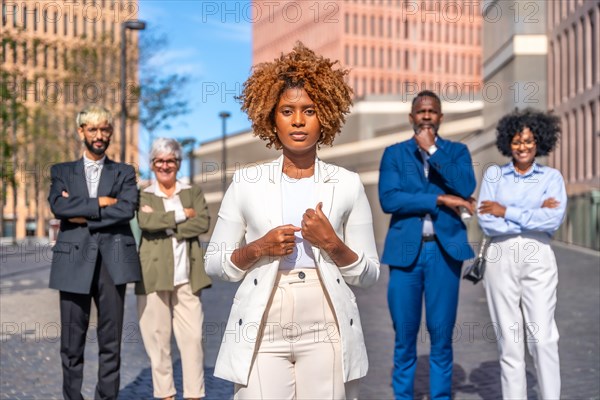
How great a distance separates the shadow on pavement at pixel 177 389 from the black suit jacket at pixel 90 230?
1434 millimetres

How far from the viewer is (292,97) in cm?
357

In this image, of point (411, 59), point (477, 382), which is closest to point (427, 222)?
point (477, 382)

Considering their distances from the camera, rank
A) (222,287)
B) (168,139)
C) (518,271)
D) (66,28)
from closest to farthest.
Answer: (518,271) < (168,139) < (222,287) < (66,28)

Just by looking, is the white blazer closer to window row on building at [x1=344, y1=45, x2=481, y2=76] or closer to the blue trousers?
the blue trousers

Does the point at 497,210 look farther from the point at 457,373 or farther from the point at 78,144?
the point at 78,144

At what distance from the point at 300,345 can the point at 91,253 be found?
2967mm

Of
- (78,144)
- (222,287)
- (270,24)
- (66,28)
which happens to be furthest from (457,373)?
(270,24)

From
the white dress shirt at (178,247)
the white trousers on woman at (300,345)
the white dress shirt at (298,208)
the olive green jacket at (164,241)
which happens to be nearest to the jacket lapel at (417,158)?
the olive green jacket at (164,241)

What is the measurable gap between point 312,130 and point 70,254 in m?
3.02

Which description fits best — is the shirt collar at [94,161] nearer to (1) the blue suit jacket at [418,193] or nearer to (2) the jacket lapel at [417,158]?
(1) the blue suit jacket at [418,193]

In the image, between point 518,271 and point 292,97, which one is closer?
point 292,97

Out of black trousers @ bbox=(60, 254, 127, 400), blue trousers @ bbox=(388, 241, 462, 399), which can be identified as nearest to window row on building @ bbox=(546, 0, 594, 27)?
blue trousers @ bbox=(388, 241, 462, 399)

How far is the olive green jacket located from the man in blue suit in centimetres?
152

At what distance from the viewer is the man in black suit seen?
6039 mm
